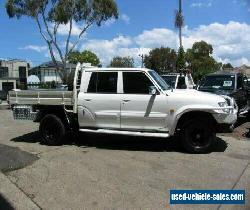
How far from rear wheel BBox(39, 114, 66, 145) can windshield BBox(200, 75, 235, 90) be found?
6363 millimetres

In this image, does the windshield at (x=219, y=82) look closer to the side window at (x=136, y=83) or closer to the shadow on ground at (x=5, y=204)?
the side window at (x=136, y=83)

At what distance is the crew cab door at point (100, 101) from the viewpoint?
9.98 metres

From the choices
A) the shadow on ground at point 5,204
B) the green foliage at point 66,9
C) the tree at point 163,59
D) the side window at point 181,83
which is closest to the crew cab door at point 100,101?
the shadow on ground at point 5,204

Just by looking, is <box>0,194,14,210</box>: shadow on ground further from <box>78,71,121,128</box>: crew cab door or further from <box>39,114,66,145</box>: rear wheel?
<box>39,114,66,145</box>: rear wheel

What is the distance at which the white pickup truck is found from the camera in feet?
31.1

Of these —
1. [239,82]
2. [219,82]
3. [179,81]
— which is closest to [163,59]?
[179,81]

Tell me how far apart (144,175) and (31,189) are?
1.95 metres

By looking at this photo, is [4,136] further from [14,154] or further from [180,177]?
[180,177]

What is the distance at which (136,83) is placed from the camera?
9930 millimetres

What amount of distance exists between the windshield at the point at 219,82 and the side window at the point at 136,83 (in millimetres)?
5635

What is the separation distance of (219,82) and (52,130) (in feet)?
22.5

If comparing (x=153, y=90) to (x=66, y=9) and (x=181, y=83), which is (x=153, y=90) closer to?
(x=181, y=83)

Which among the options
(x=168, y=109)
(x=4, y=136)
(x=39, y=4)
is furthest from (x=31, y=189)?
(x=39, y=4)

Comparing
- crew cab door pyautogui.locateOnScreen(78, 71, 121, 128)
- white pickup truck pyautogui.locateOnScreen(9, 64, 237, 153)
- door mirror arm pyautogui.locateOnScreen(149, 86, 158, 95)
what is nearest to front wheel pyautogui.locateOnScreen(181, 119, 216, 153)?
white pickup truck pyautogui.locateOnScreen(9, 64, 237, 153)
